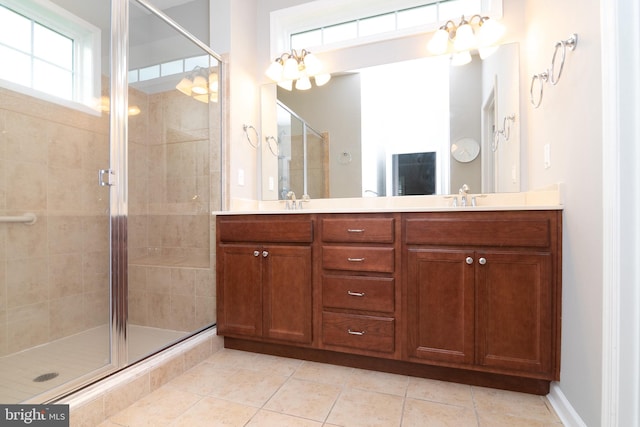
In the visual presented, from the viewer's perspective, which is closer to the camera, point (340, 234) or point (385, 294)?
point (385, 294)

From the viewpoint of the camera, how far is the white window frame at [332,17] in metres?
2.06

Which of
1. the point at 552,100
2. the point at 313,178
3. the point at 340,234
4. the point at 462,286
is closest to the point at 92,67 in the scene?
the point at 313,178

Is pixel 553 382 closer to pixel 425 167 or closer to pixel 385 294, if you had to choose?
pixel 385 294

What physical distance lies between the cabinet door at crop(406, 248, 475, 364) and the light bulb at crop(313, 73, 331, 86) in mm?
1457

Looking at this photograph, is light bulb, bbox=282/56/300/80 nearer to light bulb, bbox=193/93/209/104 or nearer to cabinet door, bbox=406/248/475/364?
light bulb, bbox=193/93/209/104

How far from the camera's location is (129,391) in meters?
1.38

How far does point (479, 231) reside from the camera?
144cm

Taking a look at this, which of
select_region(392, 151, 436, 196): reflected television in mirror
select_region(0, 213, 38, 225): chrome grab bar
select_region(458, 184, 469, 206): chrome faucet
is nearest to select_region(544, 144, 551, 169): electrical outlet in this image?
select_region(458, 184, 469, 206): chrome faucet

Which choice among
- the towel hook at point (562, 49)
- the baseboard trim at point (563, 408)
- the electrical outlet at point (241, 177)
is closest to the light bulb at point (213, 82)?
the electrical outlet at point (241, 177)

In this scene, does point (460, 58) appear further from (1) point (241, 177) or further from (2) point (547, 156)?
(1) point (241, 177)

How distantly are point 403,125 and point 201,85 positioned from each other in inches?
59.3

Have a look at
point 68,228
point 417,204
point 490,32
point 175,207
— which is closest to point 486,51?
point 490,32

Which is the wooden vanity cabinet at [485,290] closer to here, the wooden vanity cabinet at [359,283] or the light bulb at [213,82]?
the wooden vanity cabinet at [359,283]

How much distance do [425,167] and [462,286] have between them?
87 cm
